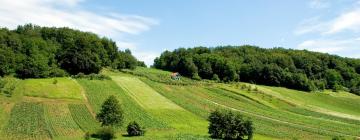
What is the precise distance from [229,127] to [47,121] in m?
30.7

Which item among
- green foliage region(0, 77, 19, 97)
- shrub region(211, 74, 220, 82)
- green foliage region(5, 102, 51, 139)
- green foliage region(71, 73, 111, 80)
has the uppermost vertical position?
shrub region(211, 74, 220, 82)

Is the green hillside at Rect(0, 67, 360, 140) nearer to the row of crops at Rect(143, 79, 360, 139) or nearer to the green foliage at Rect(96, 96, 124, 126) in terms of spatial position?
the row of crops at Rect(143, 79, 360, 139)

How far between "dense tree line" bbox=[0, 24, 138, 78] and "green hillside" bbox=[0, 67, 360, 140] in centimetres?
661

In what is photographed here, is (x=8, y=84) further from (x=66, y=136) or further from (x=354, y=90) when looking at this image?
(x=354, y=90)

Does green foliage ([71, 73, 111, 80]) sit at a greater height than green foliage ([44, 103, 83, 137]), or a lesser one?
greater

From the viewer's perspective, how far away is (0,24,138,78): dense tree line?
378 feet

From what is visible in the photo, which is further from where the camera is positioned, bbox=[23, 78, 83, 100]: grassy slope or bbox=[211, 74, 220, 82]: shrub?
bbox=[211, 74, 220, 82]: shrub

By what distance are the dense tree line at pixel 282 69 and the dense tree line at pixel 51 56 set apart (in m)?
34.0

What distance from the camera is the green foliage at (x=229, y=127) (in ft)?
244

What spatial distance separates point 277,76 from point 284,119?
65.3 m

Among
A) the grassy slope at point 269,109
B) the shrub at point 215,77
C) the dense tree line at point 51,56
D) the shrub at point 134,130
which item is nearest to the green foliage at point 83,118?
the shrub at point 134,130

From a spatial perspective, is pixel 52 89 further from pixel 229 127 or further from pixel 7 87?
pixel 229 127

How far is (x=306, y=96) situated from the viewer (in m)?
138

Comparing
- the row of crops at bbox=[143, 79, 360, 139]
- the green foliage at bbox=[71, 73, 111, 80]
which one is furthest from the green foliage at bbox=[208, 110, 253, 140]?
the green foliage at bbox=[71, 73, 111, 80]
